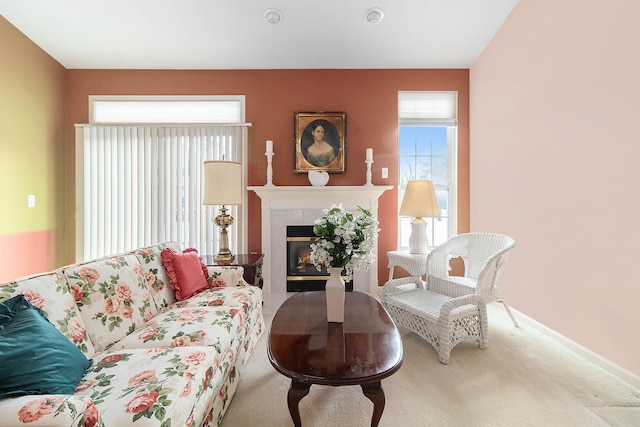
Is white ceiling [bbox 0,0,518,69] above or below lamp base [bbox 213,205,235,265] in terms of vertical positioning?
above

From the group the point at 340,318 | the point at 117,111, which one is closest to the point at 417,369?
the point at 340,318

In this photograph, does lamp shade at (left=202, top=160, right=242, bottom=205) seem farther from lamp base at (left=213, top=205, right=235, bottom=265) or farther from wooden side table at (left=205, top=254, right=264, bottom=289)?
wooden side table at (left=205, top=254, right=264, bottom=289)

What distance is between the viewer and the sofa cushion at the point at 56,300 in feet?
4.09

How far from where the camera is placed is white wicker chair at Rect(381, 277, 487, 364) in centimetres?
208

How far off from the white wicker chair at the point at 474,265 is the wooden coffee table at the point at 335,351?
1.06 m

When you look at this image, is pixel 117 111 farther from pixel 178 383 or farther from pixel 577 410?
pixel 577 410

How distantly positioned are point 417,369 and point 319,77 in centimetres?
341

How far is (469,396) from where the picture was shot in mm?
1737

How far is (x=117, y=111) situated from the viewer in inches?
146

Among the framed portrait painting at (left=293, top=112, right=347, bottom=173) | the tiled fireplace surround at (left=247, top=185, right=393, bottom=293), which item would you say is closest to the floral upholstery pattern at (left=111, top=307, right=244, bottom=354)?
the tiled fireplace surround at (left=247, top=185, right=393, bottom=293)

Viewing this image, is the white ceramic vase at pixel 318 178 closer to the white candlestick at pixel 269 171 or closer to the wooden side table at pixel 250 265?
the white candlestick at pixel 269 171

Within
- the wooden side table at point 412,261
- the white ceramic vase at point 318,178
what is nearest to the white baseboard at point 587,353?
the wooden side table at point 412,261

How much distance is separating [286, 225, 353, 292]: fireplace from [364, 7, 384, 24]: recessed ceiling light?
2.38 m

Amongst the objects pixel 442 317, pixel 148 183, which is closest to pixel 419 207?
pixel 442 317
